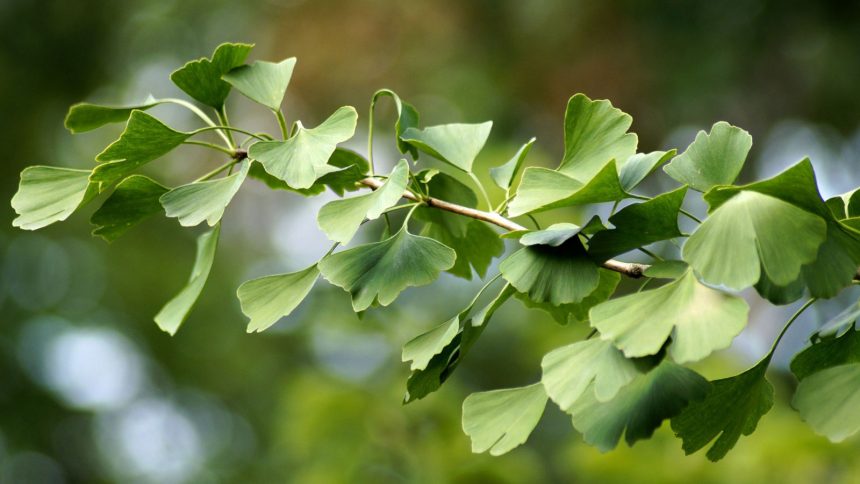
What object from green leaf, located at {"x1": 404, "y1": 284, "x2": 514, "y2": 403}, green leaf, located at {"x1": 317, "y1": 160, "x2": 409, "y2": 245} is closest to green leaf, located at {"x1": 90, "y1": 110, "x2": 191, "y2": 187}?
green leaf, located at {"x1": 317, "y1": 160, "x2": 409, "y2": 245}

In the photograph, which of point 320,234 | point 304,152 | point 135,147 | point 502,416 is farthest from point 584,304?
point 320,234

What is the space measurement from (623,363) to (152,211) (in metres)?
0.34

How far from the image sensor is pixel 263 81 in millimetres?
659

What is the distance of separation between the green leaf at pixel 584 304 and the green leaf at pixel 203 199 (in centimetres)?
20

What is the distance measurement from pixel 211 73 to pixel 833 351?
450mm

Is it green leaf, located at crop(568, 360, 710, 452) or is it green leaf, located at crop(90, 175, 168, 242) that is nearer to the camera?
green leaf, located at crop(568, 360, 710, 452)

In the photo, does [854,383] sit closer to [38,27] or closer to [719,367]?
[719,367]

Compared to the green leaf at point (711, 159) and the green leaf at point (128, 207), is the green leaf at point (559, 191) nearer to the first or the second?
the green leaf at point (711, 159)

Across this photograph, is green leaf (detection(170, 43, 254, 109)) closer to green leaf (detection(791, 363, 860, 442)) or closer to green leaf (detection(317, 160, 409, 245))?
green leaf (detection(317, 160, 409, 245))

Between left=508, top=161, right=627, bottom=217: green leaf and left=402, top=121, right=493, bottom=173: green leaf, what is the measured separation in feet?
0.40

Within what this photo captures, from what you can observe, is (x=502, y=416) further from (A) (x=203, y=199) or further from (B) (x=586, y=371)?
(A) (x=203, y=199)

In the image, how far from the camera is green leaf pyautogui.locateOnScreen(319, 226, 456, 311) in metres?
0.56

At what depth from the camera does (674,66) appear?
384 centimetres

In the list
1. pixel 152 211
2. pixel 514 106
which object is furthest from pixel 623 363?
pixel 514 106
